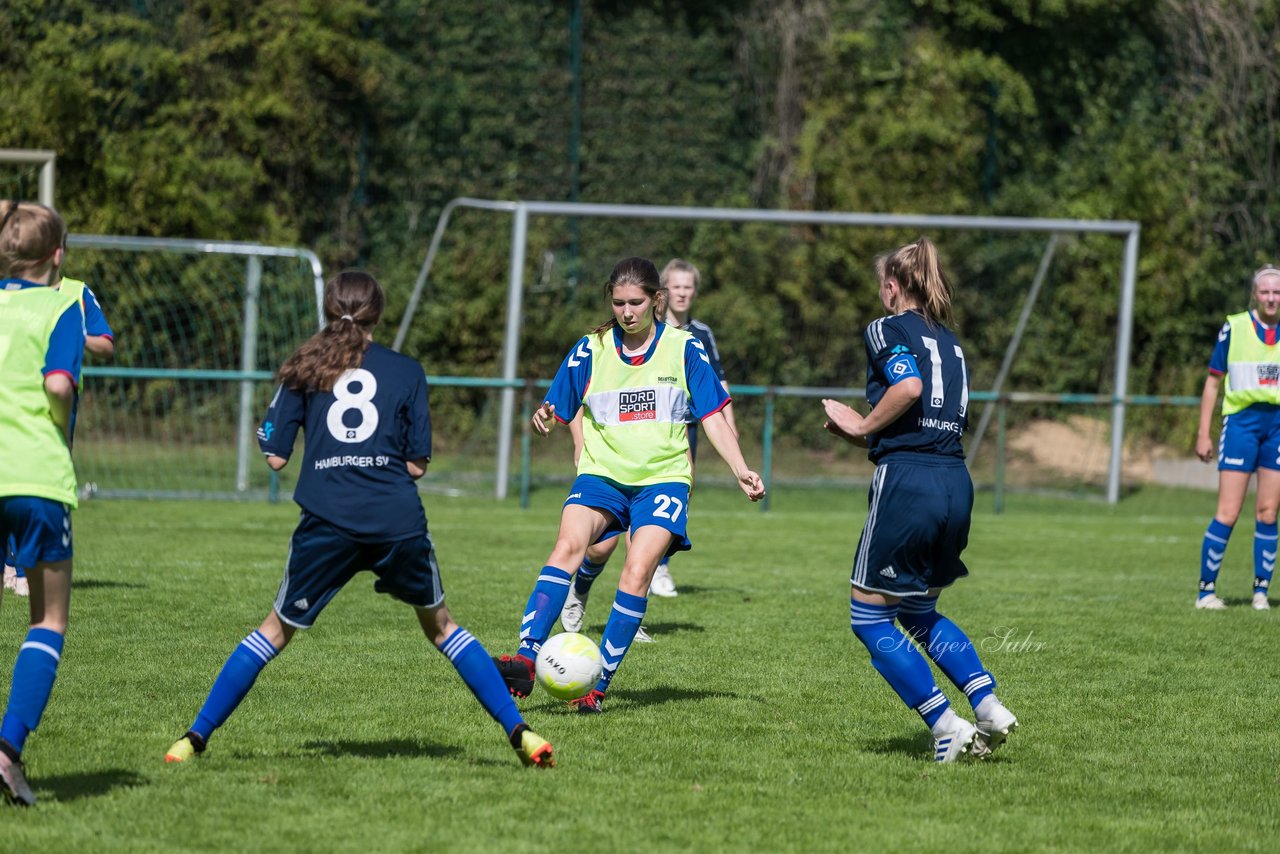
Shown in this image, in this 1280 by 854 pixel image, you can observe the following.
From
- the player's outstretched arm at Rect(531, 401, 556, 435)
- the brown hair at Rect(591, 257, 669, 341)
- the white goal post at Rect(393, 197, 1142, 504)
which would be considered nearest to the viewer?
the brown hair at Rect(591, 257, 669, 341)

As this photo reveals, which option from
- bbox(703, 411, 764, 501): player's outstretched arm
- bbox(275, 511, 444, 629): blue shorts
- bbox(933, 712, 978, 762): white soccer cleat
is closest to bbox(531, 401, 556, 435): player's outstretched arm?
bbox(703, 411, 764, 501): player's outstretched arm

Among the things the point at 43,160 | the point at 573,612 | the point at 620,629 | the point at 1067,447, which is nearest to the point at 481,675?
the point at 620,629

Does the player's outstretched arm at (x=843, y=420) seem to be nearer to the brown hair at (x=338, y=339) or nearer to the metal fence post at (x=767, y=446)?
the brown hair at (x=338, y=339)

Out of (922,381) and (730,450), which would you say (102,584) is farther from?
(922,381)

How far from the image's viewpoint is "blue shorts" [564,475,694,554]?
630 cm

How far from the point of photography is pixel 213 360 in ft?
63.6

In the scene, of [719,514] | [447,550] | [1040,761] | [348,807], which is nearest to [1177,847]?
[1040,761]

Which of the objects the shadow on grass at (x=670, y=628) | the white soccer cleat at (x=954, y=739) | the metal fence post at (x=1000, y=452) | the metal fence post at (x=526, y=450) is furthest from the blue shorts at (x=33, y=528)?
the metal fence post at (x=1000, y=452)

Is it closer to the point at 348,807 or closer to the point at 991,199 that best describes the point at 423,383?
the point at 348,807

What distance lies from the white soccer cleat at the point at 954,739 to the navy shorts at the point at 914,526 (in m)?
0.49

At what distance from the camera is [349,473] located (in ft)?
16.0

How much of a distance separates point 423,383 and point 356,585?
543 centimetres

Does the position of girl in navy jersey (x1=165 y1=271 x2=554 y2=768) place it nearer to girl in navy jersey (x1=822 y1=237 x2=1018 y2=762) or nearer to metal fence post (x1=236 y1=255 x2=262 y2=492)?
girl in navy jersey (x1=822 y1=237 x2=1018 y2=762)

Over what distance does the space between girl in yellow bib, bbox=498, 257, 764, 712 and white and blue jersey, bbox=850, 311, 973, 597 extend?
3.04 ft
